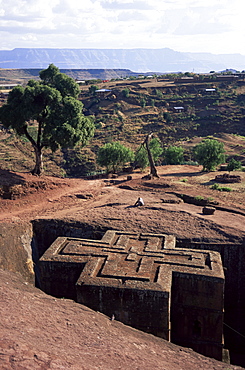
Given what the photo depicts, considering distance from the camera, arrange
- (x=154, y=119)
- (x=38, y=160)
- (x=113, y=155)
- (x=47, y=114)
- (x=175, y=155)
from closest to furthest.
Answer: (x=47, y=114)
(x=38, y=160)
(x=113, y=155)
(x=175, y=155)
(x=154, y=119)

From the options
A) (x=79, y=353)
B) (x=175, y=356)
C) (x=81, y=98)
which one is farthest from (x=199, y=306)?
(x=81, y=98)

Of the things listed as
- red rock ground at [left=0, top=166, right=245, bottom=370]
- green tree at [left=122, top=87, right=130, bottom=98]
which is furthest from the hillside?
red rock ground at [left=0, top=166, right=245, bottom=370]

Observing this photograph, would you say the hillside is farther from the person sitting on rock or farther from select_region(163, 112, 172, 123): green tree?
the person sitting on rock

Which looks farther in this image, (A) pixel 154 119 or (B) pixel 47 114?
(A) pixel 154 119

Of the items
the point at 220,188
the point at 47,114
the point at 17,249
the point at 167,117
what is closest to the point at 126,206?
the point at 17,249

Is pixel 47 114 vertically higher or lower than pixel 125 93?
lower

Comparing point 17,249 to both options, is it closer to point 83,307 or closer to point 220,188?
point 83,307

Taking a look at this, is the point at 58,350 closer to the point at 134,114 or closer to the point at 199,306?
the point at 199,306

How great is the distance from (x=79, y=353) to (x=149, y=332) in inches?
146

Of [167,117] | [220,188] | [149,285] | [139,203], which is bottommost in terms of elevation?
[149,285]

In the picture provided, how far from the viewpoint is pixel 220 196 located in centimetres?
2059

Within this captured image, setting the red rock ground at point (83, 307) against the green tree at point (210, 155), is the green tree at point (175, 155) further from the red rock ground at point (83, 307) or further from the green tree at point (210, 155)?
the red rock ground at point (83, 307)

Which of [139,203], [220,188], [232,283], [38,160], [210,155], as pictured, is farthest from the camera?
[210,155]

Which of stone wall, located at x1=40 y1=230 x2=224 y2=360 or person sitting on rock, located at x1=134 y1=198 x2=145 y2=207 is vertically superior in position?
person sitting on rock, located at x1=134 y1=198 x2=145 y2=207
